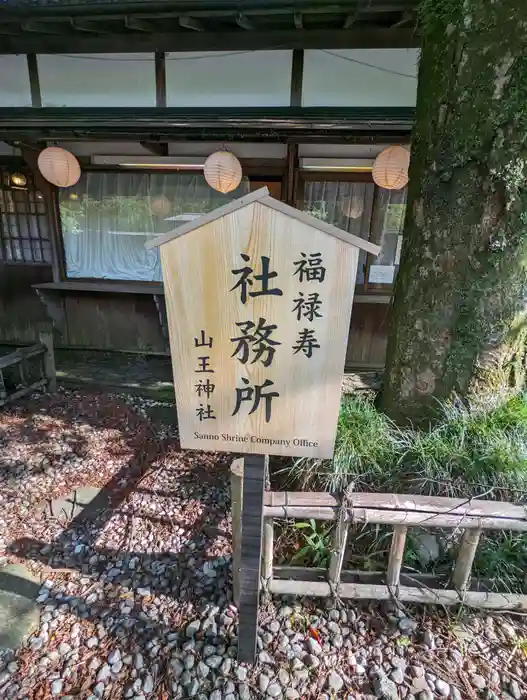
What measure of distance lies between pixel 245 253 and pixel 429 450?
6.18 feet

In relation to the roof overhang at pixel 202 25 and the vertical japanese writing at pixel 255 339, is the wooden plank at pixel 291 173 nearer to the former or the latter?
the roof overhang at pixel 202 25

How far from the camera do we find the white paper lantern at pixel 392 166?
432 cm

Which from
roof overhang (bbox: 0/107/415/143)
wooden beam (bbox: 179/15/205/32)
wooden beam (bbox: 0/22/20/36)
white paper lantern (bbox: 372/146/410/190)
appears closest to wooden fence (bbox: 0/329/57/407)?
roof overhang (bbox: 0/107/415/143)

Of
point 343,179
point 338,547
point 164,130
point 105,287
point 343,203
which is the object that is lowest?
point 338,547

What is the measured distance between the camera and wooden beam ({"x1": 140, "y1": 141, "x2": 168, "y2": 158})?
17.8 ft

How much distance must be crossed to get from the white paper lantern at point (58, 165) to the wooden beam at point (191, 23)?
214 cm

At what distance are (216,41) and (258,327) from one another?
5068mm

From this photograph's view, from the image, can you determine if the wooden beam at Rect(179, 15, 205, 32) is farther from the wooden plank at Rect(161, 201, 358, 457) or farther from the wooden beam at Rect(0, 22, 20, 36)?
the wooden plank at Rect(161, 201, 358, 457)

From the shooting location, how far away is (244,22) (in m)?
4.41

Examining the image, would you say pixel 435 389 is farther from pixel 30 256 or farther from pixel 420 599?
pixel 30 256

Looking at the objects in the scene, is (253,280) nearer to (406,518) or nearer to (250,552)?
(250,552)

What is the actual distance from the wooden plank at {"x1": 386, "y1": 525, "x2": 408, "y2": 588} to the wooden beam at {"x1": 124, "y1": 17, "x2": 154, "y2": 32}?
593 centimetres

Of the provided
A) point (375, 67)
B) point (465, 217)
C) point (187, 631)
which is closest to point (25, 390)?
point (187, 631)

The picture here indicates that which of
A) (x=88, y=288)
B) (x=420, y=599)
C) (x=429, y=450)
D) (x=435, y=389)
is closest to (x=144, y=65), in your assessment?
(x=88, y=288)
